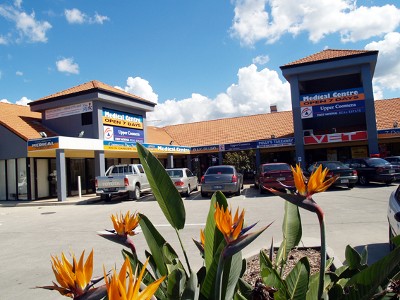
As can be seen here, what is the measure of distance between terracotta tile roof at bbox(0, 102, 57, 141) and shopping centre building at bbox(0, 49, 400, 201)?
0.08 meters

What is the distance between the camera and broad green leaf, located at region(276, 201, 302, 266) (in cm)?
276

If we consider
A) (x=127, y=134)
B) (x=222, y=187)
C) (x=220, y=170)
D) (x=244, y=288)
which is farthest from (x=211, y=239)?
(x=127, y=134)

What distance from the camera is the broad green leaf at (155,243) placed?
2283 millimetres

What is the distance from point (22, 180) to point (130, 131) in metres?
8.36

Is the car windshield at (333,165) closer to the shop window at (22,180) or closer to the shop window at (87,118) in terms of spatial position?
the shop window at (87,118)

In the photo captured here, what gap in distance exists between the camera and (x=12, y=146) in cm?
2000

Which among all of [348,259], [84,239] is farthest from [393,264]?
[84,239]

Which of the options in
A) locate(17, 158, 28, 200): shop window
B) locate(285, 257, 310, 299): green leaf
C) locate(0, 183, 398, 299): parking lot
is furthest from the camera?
locate(17, 158, 28, 200): shop window

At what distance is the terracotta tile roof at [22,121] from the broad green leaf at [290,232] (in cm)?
1966

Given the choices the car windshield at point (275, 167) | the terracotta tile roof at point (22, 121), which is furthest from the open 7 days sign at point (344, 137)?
the terracotta tile roof at point (22, 121)

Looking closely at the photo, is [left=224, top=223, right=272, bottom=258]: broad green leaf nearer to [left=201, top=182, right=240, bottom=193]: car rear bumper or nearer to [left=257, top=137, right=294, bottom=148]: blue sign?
[left=201, top=182, right=240, bottom=193]: car rear bumper

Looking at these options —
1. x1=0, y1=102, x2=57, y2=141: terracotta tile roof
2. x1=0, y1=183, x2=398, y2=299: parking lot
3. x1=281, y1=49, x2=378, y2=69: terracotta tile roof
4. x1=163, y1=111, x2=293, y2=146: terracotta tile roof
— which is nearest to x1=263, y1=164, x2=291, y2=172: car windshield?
x1=0, y1=183, x2=398, y2=299: parking lot

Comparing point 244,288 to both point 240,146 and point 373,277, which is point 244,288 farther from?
point 240,146

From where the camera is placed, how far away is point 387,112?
94.0 ft
